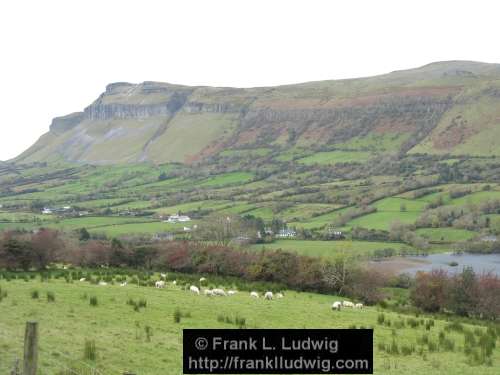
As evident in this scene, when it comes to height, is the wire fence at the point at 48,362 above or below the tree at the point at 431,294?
above

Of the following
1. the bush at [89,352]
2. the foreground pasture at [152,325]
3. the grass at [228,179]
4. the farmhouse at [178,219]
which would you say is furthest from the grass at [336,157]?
the bush at [89,352]

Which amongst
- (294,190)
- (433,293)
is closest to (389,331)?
(433,293)

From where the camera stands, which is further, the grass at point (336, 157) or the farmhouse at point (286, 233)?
the grass at point (336, 157)

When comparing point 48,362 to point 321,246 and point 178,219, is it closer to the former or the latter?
point 321,246

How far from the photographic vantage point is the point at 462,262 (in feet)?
221

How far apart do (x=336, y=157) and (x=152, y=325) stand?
531 feet

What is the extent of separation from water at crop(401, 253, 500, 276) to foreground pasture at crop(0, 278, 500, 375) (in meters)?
38.7

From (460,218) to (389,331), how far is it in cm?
7289

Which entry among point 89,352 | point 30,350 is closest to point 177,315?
point 89,352

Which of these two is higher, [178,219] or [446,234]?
[178,219]

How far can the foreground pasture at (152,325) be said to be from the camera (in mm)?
13375

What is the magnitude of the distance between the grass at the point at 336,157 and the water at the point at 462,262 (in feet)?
313

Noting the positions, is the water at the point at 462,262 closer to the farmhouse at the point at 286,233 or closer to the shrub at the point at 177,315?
the farmhouse at the point at 286,233

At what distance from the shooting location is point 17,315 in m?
16.4
